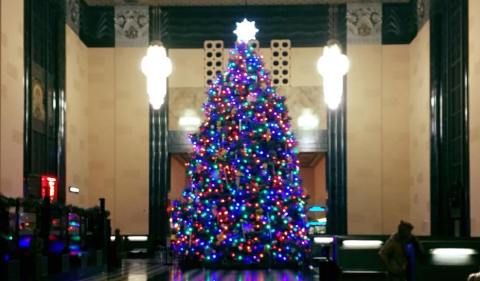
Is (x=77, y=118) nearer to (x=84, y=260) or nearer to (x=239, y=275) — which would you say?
(x=84, y=260)

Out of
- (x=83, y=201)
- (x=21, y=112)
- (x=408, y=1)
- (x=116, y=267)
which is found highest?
(x=408, y=1)

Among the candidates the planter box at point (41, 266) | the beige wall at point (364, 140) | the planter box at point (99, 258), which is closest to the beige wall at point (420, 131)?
the beige wall at point (364, 140)

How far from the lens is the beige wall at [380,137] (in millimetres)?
26562

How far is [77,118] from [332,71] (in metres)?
13.2

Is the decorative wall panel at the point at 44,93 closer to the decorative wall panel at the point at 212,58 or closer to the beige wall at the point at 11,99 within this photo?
the beige wall at the point at 11,99

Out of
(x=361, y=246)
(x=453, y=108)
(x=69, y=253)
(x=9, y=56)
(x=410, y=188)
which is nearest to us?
(x=361, y=246)

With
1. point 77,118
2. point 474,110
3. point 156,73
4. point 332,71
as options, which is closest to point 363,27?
point 474,110

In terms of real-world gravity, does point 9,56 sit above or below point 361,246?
above

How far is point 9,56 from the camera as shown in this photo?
18.9 meters

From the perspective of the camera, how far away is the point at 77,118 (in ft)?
85.3

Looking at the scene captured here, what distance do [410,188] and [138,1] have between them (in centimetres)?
1084

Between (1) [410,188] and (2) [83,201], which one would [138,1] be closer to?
(2) [83,201]

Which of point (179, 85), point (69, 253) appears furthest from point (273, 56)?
point (69, 253)

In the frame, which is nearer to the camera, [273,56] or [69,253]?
[69,253]
